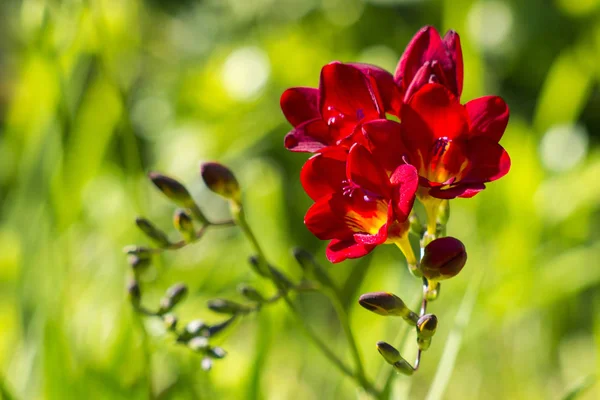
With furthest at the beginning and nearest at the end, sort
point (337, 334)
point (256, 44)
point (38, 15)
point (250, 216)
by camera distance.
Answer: point (256, 44) → point (337, 334) → point (250, 216) → point (38, 15)

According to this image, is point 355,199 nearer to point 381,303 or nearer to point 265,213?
point 381,303

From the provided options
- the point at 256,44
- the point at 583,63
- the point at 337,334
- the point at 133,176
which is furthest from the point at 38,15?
the point at 583,63

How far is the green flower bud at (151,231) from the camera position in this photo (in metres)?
0.67

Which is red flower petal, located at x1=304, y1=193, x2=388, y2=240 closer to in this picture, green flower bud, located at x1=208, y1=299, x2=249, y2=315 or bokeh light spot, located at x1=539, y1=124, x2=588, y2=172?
green flower bud, located at x1=208, y1=299, x2=249, y2=315

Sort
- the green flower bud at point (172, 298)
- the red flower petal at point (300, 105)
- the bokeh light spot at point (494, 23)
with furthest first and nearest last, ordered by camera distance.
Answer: the bokeh light spot at point (494, 23), the green flower bud at point (172, 298), the red flower petal at point (300, 105)

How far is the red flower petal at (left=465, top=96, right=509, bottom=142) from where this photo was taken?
0.55 metres

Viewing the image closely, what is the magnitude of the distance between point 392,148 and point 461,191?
6cm

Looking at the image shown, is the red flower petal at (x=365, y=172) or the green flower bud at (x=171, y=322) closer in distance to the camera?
the red flower petal at (x=365, y=172)

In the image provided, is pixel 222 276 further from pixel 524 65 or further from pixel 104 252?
pixel 524 65

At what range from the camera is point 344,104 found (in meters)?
0.58

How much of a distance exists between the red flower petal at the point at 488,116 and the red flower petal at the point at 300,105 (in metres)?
0.13

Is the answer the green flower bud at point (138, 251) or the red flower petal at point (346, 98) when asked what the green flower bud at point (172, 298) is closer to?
the green flower bud at point (138, 251)

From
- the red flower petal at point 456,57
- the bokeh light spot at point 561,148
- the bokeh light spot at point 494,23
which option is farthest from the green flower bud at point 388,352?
the bokeh light spot at point 494,23

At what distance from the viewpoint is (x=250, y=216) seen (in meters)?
1.46
